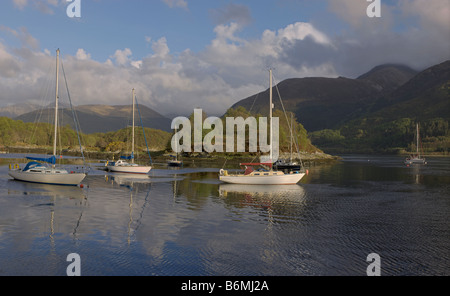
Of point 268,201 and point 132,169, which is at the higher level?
point 132,169

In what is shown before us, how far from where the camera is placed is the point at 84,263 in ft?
52.8

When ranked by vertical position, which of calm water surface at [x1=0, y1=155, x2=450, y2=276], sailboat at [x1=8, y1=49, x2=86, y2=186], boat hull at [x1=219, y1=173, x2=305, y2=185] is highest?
sailboat at [x1=8, y1=49, x2=86, y2=186]

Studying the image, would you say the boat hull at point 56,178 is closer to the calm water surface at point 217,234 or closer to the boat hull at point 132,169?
the calm water surface at point 217,234

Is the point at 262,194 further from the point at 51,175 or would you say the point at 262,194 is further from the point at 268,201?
the point at 51,175

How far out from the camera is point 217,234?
22.0 metres

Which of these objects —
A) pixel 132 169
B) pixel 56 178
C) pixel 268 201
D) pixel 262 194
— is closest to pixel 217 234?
pixel 268 201

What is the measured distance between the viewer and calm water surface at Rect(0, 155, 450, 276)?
52.9ft

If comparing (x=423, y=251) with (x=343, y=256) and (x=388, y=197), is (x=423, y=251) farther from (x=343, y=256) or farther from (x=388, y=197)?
(x=388, y=197)

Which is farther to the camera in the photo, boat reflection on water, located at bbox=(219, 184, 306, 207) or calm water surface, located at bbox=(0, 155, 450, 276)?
boat reflection on water, located at bbox=(219, 184, 306, 207)

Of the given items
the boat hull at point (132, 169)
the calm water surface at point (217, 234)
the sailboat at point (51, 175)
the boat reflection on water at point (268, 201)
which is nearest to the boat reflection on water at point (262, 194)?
the boat reflection on water at point (268, 201)

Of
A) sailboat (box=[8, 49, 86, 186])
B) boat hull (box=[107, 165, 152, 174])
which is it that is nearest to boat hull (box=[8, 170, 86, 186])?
sailboat (box=[8, 49, 86, 186])

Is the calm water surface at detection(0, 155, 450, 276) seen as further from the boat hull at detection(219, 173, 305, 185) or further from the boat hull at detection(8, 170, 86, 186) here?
the boat hull at detection(219, 173, 305, 185)

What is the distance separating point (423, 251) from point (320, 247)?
5812 mm
